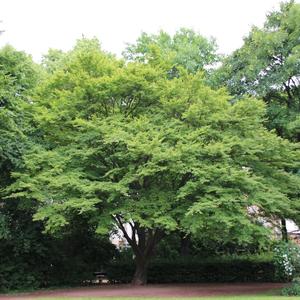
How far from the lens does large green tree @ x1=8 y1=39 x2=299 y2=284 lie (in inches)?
560

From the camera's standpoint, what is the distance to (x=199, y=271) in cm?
2041

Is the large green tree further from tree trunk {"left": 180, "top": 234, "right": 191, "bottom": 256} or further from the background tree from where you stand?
tree trunk {"left": 180, "top": 234, "right": 191, "bottom": 256}

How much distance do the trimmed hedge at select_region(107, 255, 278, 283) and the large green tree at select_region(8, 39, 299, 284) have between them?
12.0 ft

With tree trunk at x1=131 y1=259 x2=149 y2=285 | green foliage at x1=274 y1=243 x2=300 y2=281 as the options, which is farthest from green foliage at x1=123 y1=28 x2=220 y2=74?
green foliage at x1=274 y1=243 x2=300 y2=281

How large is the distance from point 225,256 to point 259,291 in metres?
6.40

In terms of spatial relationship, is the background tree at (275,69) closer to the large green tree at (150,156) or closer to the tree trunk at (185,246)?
the large green tree at (150,156)

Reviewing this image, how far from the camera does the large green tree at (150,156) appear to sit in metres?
14.2

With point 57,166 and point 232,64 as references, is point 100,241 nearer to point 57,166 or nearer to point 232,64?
point 57,166

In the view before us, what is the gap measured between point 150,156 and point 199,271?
792 cm

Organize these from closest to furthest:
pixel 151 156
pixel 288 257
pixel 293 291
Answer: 1. pixel 293 291
2. pixel 151 156
3. pixel 288 257

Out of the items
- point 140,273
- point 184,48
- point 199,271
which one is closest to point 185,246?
point 199,271

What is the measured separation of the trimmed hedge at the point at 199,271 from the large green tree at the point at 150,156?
3659 mm

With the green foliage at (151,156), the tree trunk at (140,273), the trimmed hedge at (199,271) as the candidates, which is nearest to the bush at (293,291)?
the green foliage at (151,156)

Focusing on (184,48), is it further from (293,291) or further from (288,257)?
(293,291)
